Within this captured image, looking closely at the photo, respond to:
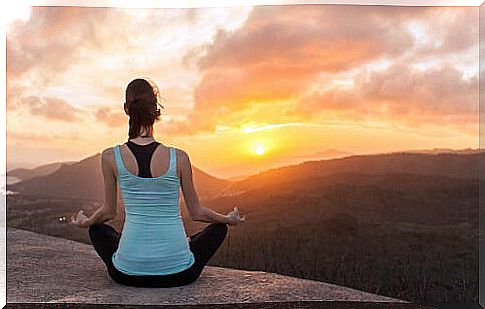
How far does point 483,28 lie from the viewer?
5098 mm

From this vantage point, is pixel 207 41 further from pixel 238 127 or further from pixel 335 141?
pixel 335 141

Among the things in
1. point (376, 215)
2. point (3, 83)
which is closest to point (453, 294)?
point (376, 215)

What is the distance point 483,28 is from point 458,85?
0.40 meters

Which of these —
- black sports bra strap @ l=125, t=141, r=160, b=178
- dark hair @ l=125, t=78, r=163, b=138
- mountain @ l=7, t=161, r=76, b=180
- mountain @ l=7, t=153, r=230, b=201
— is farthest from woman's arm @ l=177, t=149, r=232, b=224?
mountain @ l=7, t=161, r=76, b=180

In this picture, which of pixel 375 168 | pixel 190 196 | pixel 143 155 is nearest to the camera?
pixel 143 155

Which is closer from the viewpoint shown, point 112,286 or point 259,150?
point 112,286

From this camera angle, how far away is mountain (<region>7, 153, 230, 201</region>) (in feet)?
18.3

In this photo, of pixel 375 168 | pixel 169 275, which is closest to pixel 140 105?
pixel 169 275

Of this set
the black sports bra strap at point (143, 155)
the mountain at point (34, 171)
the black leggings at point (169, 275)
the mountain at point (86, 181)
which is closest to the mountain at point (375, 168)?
the mountain at point (86, 181)

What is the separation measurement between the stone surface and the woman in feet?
0.29

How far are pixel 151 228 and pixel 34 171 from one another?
1531mm

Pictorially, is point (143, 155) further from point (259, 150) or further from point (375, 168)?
point (375, 168)

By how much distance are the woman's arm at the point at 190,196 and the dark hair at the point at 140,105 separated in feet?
0.83

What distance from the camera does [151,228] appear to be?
176 inches
